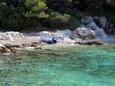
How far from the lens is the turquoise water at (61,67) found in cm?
1895

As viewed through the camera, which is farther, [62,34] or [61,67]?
[62,34]

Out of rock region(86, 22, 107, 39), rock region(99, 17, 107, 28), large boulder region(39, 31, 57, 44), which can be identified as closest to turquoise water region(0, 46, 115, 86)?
large boulder region(39, 31, 57, 44)

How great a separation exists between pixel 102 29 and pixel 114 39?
8.87 feet

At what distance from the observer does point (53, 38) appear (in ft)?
113

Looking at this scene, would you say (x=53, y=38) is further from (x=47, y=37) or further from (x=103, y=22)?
(x=103, y=22)

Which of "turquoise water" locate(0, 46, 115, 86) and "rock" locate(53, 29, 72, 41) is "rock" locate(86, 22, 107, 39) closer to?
"rock" locate(53, 29, 72, 41)

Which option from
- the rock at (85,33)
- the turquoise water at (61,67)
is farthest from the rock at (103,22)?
the turquoise water at (61,67)

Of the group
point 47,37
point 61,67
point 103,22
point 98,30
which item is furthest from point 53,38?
point 61,67

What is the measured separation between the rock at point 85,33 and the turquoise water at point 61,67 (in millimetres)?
5080

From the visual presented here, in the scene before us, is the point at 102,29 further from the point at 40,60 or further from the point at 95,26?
the point at 40,60

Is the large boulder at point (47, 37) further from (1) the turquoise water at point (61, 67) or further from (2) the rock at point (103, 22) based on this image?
(2) the rock at point (103, 22)

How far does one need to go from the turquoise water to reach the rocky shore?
7.76ft

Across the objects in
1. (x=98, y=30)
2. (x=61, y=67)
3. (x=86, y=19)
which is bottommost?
(x=98, y=30)

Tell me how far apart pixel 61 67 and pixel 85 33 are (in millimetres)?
14063
